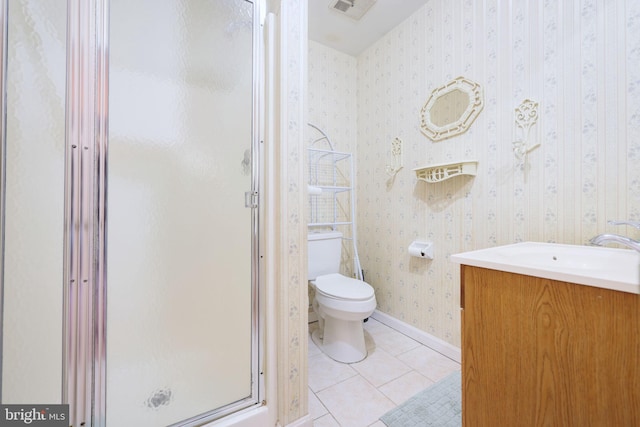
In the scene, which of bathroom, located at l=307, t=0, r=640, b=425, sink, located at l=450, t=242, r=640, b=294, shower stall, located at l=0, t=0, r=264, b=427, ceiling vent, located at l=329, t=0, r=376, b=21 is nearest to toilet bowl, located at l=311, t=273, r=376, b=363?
bathroom, located at l=307, t=0, r=640, b=425

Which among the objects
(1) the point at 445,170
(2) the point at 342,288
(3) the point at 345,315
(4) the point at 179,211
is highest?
(1) the point at 445,170

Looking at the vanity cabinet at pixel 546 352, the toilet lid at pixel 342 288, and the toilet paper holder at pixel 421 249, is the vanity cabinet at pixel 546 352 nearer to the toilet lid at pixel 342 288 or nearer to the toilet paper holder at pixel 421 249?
the toilet lid at pixel 342 288

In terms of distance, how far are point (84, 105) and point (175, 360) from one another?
0.96 m

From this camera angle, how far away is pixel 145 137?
0.90 m

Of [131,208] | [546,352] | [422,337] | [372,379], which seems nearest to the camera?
[546,352]

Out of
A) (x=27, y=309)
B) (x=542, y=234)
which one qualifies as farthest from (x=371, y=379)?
(x=27, y=309)

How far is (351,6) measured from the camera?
70.1 inches

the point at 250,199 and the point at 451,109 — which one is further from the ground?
the point at 451,109

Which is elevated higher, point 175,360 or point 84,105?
point 84,105

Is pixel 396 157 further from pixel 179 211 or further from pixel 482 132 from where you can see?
pixel 179 211

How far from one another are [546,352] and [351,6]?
7.31 feet

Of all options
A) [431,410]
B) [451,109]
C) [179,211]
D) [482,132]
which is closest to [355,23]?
[451,109]

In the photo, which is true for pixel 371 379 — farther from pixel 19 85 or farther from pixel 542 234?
pixel 19 85

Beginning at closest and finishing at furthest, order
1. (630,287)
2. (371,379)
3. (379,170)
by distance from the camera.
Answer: (630,287) < (371,379) < (379,170)
